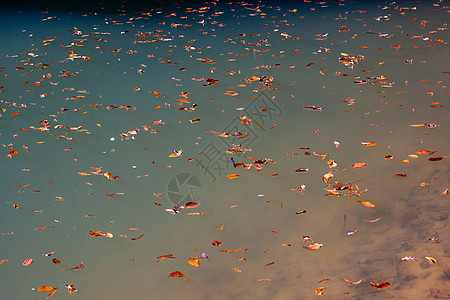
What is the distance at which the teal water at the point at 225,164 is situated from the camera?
179cm

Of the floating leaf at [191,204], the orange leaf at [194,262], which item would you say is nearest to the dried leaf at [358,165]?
the floating leaf at [191,204]

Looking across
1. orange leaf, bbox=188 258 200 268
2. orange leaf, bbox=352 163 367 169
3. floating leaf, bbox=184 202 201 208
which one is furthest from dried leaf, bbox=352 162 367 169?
orange leaf, bbox=188 258 200 268

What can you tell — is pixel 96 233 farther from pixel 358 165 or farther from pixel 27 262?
pixel 358 165

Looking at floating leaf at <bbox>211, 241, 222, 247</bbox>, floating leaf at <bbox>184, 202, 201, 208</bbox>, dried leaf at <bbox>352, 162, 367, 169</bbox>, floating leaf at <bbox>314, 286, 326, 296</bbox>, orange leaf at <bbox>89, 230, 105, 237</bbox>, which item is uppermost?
orange leaf at <bbox>89, 230, 105, 237</bbox>

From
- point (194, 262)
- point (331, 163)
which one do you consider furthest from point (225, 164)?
point (194, 262)

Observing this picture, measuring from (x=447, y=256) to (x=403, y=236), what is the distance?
21 cm

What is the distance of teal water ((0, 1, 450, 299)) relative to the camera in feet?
5.88

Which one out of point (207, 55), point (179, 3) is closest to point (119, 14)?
point (179, 3)

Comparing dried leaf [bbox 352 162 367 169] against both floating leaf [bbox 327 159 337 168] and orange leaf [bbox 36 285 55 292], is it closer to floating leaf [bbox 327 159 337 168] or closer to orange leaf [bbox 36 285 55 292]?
floating leaf [bbox 327 159 337 168]

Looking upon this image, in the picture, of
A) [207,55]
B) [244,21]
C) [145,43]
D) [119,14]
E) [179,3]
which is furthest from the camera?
[179,3]

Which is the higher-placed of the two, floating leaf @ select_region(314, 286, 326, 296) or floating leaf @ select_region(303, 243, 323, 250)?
floating leaf @ select_region(303, 243, 323, 250)

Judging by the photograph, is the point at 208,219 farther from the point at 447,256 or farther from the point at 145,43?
the point at 145,43

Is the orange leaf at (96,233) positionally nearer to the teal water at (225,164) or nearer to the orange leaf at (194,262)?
the teal water at (225,164)

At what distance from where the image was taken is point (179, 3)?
7102 mm
